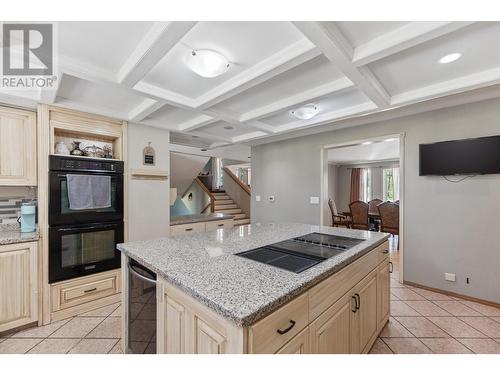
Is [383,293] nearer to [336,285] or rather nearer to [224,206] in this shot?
[336,285]

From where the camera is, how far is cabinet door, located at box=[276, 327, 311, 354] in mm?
927

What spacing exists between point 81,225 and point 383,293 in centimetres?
305

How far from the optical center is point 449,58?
175 centimetres

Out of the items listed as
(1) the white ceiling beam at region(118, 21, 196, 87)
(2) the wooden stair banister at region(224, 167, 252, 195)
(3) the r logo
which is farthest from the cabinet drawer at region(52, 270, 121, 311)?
(2) the wooden stair banister at region(224, 167, 252, 195)

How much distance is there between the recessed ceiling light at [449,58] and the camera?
1.70 metres

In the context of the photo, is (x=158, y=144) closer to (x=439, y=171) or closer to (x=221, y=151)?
(x=221, y=151)

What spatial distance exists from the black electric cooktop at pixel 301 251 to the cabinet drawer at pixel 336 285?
0.36ft

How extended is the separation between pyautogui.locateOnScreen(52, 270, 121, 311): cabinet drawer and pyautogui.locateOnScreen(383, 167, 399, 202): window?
26.2 feet

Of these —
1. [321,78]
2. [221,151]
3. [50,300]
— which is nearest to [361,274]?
[321,78]

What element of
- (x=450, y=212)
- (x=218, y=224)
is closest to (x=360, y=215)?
(x=450, y=212)

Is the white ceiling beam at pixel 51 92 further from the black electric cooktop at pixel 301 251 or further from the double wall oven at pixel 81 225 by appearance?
the black electric cooktop at pixel 301 251

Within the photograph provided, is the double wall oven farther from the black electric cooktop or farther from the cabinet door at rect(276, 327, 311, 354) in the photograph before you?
the cabinet door at rect(276, 327, 311, 354)

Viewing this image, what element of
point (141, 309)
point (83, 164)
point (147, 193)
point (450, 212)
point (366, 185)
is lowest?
point (141, 309)

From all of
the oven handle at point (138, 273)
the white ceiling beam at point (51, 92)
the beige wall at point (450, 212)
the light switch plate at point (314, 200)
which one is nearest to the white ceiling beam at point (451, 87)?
the beige wall at point (450, 212)
